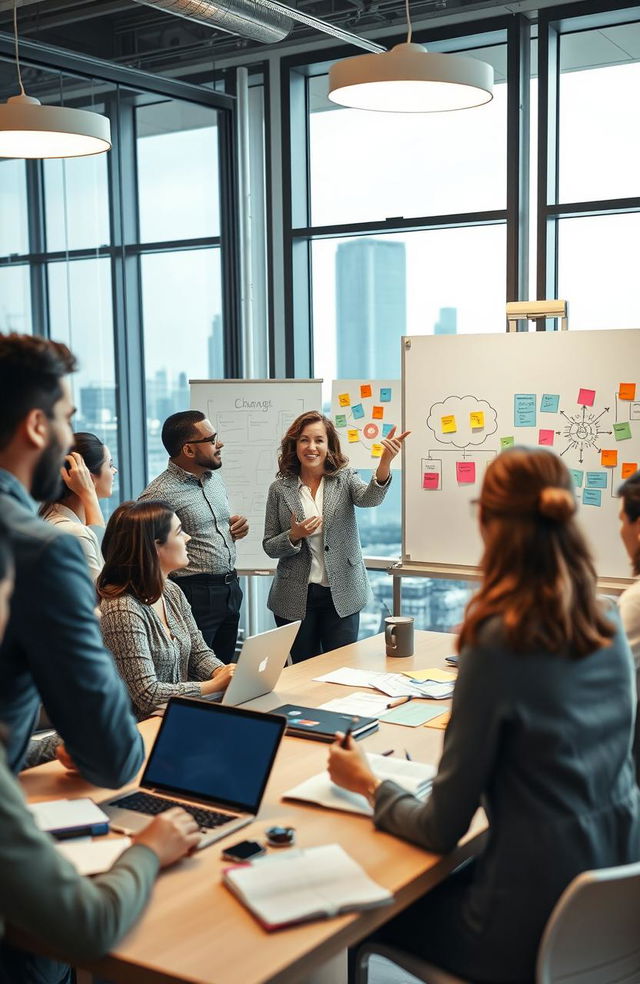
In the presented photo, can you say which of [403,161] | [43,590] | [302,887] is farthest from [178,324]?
[302,887]

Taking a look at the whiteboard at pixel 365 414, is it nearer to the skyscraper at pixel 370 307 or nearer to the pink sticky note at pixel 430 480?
the pink sticky note at pixel 430 480

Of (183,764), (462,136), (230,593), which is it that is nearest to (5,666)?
(183,764)

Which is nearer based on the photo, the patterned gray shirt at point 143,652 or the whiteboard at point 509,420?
the patterned gray shirt at point 143,652

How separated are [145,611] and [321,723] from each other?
0.62 meters

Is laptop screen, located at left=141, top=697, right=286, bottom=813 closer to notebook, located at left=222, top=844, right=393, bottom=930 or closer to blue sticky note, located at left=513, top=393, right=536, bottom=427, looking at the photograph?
notebook, located at left=222, top=844, right=393, bottom=930

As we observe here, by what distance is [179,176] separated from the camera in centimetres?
635

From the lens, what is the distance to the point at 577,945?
1741 millimetres

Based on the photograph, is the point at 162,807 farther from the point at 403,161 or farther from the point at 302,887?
the point at 403,161

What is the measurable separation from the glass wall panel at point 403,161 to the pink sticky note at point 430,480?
5.50 ft

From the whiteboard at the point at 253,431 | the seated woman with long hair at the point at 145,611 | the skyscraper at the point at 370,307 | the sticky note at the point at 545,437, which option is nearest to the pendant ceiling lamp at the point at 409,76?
the seated woman with long hair at the point at 145,611

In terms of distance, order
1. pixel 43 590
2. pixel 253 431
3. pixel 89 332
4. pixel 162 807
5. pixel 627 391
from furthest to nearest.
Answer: pixel 89 332
pixel 253 431
pixel 627 391
pixel 162 807
pixel 43 590

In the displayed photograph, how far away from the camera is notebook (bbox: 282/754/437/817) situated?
2.11m

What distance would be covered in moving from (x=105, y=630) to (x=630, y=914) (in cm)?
158

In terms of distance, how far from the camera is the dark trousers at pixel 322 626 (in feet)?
14.7
